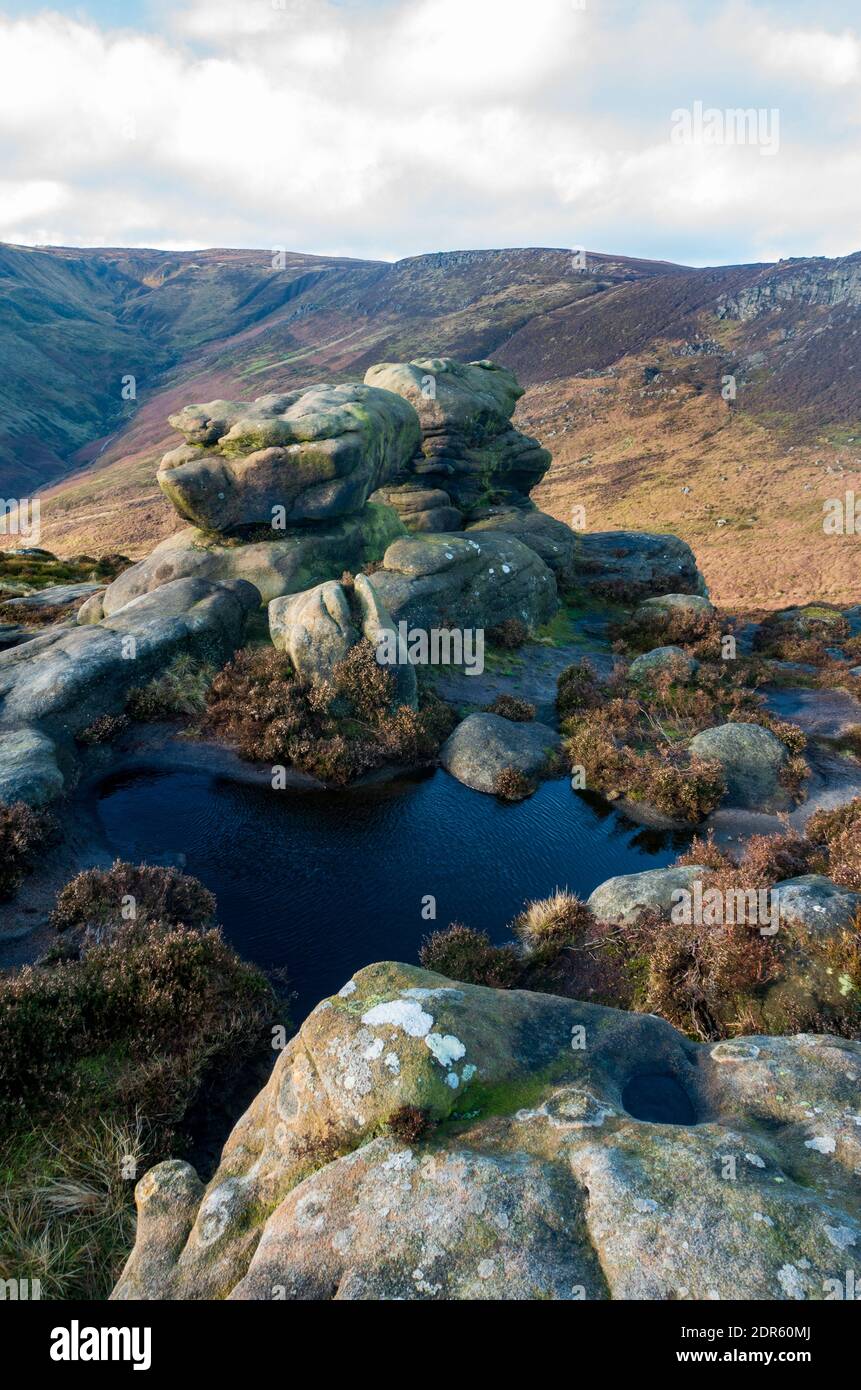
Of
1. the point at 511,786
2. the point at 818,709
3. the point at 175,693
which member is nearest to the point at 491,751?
the point at 511,786

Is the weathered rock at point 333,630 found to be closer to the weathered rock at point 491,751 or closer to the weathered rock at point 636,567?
the weathered rock at point 491,751

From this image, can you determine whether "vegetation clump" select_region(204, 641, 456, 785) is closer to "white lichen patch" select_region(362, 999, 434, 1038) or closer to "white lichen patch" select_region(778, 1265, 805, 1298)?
"white lichen patch" select_region(362, 999, 434, 1038)

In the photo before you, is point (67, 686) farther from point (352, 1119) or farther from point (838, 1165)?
point (838, 1165)

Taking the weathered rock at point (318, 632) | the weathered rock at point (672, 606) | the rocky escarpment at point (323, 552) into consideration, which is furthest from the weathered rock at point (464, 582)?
the weathered rock at point (672, 606)

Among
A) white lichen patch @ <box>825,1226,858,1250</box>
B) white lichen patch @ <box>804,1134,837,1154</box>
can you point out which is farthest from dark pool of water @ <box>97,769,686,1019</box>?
white lichen patch @ <box>825,1226,858,1250</box>

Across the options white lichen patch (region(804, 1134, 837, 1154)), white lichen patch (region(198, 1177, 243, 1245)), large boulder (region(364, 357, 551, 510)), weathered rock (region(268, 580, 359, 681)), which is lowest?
white lichen patch (region(198, 1177, 243, 1245))

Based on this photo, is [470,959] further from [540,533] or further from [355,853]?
[540,533]
